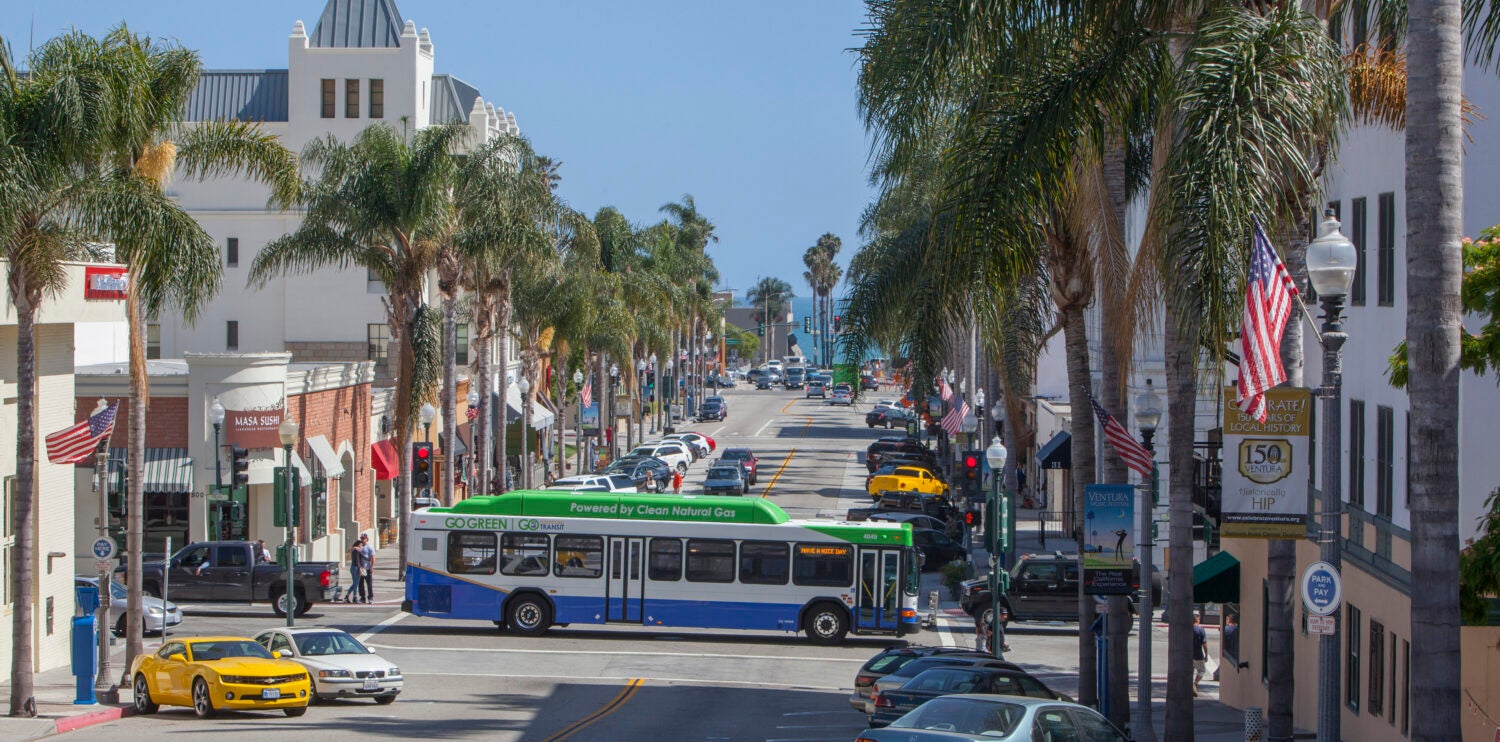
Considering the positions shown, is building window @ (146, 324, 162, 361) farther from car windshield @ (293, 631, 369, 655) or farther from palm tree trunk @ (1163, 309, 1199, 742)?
palm tree trunk @ (1163, 309, 1199, 742)

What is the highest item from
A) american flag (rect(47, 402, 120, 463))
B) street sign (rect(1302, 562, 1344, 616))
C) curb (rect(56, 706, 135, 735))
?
american flag (rect(47, 402, 120, 463))

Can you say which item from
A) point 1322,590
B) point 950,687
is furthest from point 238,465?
point 1322,590

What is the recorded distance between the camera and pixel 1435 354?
1065cm

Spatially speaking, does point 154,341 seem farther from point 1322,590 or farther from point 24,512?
point 1322,590

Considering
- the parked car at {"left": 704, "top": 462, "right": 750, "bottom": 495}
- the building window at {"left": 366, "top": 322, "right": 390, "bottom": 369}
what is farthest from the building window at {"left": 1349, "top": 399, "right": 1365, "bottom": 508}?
the building window at {"left": 366, "top": 322, "right": 390, "bottom": 369}

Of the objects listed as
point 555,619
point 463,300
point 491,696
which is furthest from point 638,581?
point 463,300

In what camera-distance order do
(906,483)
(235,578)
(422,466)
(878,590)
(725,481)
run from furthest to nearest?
1. (725,481)
2. (906,483)
3. (422,466)
4. (235,578)
5. (878,590)

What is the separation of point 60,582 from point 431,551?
306 inches

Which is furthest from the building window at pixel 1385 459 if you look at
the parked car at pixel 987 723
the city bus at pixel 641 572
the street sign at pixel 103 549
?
the street sign at pixel 103 549

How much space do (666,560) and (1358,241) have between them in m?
17.0

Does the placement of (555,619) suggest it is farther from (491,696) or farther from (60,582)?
(60,582)

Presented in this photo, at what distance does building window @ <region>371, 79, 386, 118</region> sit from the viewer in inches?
2687

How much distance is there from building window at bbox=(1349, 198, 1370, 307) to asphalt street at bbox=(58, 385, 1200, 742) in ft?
31.6

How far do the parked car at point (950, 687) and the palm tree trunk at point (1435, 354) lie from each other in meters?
9.55
